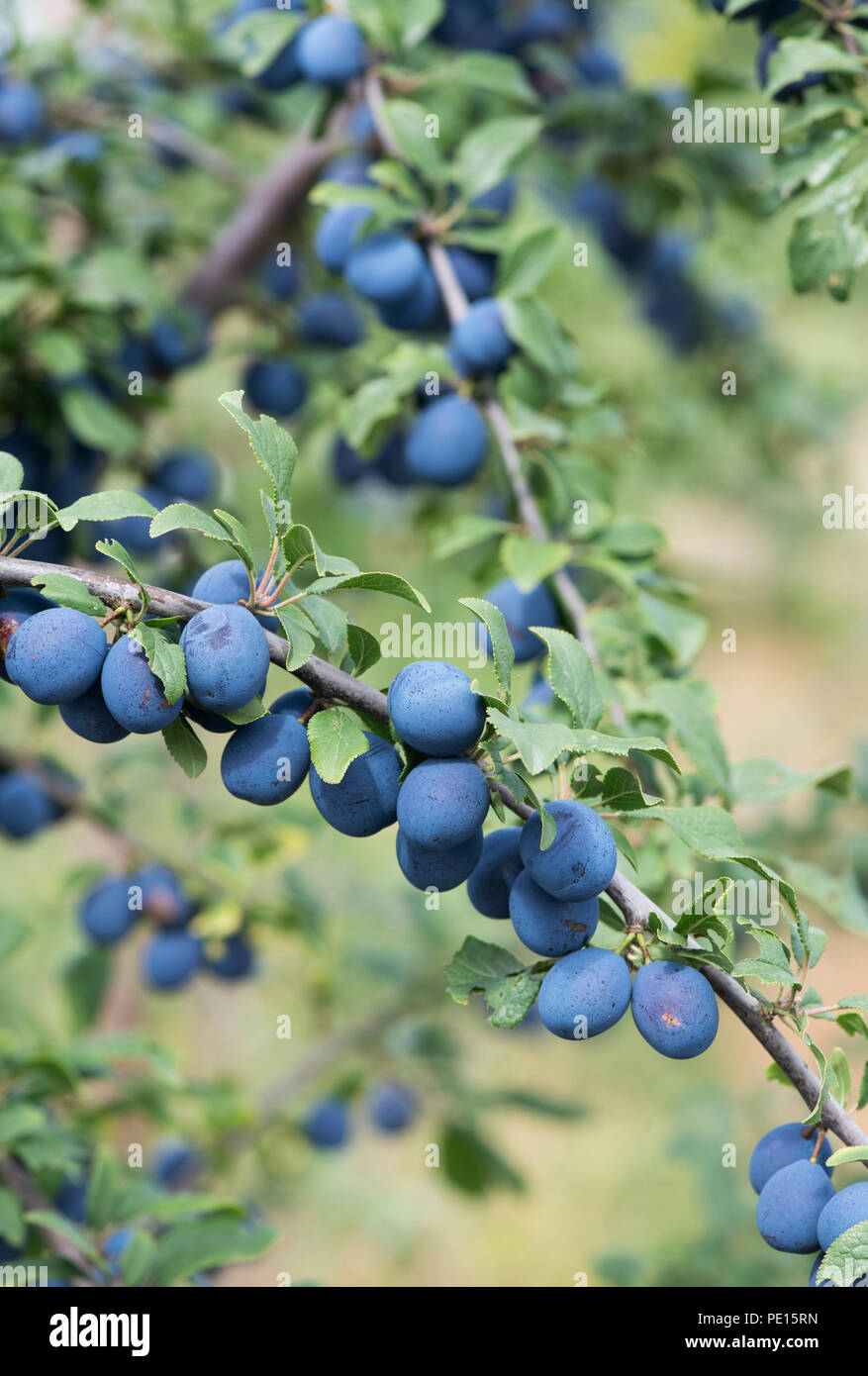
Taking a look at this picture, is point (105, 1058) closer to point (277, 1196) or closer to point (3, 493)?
point (3, 493)

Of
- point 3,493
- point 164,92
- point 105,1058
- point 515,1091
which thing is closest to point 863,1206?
point 3,493

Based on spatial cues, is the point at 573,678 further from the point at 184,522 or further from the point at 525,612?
the point at 525,612

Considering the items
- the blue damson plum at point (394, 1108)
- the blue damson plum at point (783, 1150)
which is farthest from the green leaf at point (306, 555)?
the blue damson plum at point (394, 1108)

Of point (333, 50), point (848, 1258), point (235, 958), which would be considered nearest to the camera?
point (848, 1258)

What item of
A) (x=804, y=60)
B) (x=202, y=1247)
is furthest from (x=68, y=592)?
(x=804, y=60)

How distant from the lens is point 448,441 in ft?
3.56

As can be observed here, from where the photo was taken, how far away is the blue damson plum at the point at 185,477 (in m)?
1.39

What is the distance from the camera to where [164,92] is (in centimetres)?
170

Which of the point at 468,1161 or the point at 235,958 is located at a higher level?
the point at 235,958

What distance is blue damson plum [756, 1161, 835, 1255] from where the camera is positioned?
59cm

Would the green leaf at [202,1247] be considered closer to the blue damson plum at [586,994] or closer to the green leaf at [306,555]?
the blue damson plum at [586,994]

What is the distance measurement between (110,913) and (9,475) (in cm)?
89

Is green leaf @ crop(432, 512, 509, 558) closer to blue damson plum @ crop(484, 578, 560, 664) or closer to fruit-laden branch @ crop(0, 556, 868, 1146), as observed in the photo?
blue damson plum @ crop(484, 578, 560, 664)
